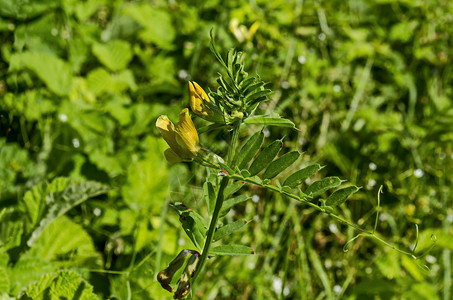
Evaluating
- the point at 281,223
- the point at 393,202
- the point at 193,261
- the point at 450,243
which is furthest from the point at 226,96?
the point at 393,202

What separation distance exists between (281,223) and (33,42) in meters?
1.55

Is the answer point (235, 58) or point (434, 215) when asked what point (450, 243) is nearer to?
point (434, 215)

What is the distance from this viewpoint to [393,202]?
2.50 metres

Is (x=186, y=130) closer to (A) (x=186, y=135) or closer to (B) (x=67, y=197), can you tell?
(A) (x=186, y=135)

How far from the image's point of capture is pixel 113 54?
8.43 ft

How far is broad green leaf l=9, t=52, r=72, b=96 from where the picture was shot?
2260 mm

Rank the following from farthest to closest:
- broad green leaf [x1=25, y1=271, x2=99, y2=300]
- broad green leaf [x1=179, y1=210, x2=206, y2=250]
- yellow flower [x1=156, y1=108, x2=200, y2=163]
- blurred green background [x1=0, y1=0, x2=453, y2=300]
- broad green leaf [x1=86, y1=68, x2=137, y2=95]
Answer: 1. broad green leaf [x1=86, y1=68, x2=137, y2=95]
2. blurred green background [x1=0, y1=0, x2=453, y2=300]
3. broad green leaf [x1=25, y1=271, x2=99, y2=300]
4. broad green leaf [x1=179, y1=210, x2=206, y2=250]
5. yellow flower [x1=156, y1=108, x2=200, y2=163]

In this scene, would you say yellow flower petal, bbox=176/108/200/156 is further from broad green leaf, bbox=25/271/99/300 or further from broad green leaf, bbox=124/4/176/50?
Answer: broad green leaf, bbox=124/4/176/50

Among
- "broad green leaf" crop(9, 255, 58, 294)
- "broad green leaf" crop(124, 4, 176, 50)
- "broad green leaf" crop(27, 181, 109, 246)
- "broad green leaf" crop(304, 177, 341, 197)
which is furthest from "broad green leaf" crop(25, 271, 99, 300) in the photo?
"broad green leaf" crop(124, 4, 176, 50)

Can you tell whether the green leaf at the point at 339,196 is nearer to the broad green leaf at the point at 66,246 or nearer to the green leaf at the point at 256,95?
the green leaf at the point at 256,95

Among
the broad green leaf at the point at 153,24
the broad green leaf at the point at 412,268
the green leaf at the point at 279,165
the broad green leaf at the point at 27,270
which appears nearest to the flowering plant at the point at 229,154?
the green leaf at the point at 279,165

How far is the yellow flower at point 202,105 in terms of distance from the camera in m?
0.92

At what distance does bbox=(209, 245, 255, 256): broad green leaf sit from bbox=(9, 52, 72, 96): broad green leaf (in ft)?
5.01

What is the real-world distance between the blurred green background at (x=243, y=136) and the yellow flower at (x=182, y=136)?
1.67ft
